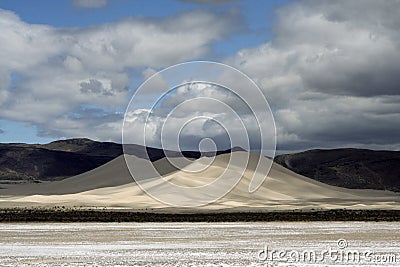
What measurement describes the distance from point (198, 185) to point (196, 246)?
6256 centimetres

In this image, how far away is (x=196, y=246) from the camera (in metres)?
29.3

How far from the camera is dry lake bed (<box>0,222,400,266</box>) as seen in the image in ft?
76.3

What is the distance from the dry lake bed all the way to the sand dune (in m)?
30.8

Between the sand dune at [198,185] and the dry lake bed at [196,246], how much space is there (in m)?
30.8

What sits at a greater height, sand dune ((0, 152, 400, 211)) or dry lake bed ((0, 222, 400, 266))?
sand dune ((0, 152, 400, 211))

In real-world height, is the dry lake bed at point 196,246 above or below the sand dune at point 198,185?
below

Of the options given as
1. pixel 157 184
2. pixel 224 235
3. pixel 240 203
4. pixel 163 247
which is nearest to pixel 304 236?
pixel 224 235

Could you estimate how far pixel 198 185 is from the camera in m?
91.8

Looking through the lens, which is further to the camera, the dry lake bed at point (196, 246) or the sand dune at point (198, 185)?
the sand dune at point (198, 185)

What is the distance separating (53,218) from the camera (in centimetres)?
5225

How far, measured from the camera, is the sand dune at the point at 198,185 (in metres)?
78.4

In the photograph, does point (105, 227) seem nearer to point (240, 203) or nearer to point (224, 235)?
point (224, 235)

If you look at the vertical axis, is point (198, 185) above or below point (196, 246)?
above

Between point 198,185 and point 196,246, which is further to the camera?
point 198,185
